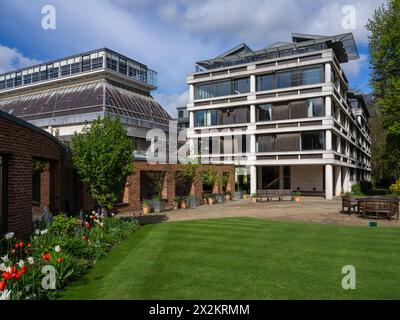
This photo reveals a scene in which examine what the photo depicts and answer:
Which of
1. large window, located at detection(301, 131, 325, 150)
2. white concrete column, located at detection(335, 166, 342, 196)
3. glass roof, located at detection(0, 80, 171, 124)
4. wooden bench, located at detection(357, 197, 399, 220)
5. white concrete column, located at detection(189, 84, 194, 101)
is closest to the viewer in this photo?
wooden bench, located at detection(357, 197, 399, 220)

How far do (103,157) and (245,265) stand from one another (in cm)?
682

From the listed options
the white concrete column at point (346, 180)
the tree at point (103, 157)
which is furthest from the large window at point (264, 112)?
the tree at point (103, 157)

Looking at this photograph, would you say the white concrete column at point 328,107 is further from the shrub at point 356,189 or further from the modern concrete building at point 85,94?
the modern concrete building at point 85,94

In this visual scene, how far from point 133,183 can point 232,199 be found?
45.6 feet

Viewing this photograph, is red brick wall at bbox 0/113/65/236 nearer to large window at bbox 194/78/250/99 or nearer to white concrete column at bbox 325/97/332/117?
white concrete column at bbox 325/97/332/117

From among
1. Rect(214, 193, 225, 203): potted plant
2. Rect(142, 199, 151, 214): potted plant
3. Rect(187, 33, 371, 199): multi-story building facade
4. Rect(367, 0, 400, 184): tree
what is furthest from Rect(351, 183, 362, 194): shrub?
Rect(142, 199, 151, 214): potted plant

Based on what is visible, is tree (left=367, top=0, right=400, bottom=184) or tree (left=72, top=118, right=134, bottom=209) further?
tree (left=367, top=0, right=400, bottom=184)

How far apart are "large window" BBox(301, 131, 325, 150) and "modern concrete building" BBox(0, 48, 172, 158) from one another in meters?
15.1

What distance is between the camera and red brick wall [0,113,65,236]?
9.43m

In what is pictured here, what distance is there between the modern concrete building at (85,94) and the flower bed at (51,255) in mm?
20521

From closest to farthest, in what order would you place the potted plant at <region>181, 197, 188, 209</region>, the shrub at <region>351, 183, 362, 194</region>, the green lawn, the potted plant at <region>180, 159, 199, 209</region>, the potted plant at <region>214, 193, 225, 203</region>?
the green lawn
the potted plant at <region>181, 197, 188, 209</region>
the potted plant at <region>180, 159, 199, 209</region>
the potted plant at <region>214, 193, 225, 203</region>
the shrub at <region>351, 183, 362, 194</region>

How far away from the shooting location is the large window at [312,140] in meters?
35.1

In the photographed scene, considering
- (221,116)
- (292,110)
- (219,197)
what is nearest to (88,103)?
(221,116)
